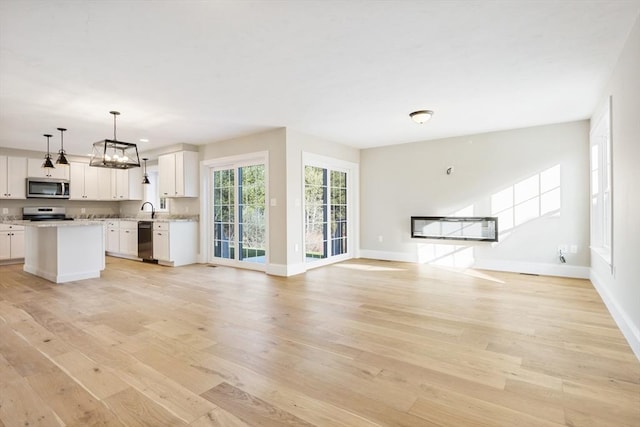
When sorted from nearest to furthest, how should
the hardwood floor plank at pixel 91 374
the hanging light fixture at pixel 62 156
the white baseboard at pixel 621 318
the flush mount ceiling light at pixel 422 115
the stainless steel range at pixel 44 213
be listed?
the hardwood floor plank at pixel 91 374 → the white baseboard at pixel 621 318 → the flush mount ceiling light at pixel 422 115 → the hanging light fixture at pixel 62 156 → the stainless steel range at pixel 44 213

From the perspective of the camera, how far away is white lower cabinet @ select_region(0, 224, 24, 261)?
649cm

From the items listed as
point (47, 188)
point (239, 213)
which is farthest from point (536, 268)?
point (47, 188)

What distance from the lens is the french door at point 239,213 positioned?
590 cm

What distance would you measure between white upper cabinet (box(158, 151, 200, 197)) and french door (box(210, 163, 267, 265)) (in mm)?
389

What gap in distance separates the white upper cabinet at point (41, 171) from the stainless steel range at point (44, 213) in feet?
2.68

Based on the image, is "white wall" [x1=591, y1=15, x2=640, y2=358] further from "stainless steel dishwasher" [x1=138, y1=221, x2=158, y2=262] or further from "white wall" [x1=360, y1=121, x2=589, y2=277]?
"stainless steel dishwasher" [x1=138, y1=221, x2=158, y2=262]

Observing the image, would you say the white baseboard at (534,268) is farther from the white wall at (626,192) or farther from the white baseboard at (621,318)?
the white wall at (626,192)

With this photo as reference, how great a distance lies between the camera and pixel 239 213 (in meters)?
6.22

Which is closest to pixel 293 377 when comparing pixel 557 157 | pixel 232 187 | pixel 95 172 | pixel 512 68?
pixel 512 68

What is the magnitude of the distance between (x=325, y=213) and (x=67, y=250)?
168 inches

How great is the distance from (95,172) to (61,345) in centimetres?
665

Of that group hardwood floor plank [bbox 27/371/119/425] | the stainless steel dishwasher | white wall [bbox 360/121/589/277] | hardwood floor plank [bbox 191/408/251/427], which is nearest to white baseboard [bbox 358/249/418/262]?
white wall [bbox 360/121/589/277]

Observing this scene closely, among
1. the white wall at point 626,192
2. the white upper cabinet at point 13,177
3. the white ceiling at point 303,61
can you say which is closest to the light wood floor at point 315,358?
the white wall at point 626,192

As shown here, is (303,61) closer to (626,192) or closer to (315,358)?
(315,358)
